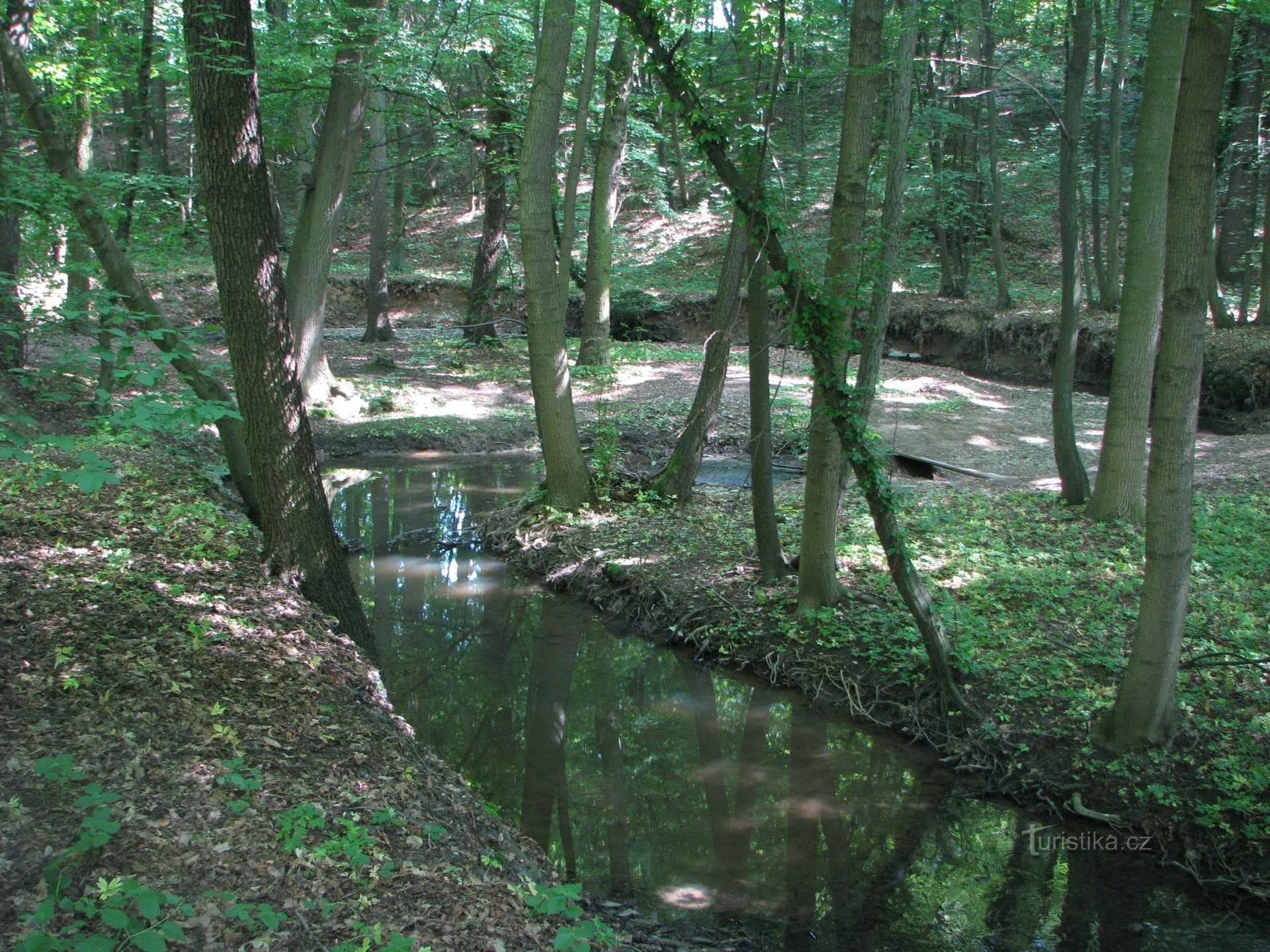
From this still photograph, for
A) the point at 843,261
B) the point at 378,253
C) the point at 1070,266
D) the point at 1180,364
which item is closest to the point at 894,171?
the point at 1070,266

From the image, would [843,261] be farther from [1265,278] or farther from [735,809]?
[1265,278]

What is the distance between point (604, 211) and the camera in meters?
18.0

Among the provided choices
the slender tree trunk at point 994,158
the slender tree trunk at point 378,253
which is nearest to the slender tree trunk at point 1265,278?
the slender tree trunk at point 994,158

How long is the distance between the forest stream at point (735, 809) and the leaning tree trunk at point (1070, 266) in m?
4.54

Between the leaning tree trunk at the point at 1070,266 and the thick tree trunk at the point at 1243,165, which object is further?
the thick tree trunk at the point at 1243,165

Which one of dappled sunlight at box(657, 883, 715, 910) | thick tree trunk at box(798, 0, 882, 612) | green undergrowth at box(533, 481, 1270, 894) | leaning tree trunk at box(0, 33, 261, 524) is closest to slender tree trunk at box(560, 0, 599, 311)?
green undergrowth at box(533, 481, 1270, 894)

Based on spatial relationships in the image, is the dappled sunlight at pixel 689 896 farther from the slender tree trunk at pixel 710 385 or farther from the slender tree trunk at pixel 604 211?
the slender tree trunk at pixel 604 211

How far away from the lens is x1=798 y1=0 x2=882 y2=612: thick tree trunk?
6.49 metres

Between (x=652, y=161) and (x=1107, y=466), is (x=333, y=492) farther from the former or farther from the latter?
(x=652, y=161)

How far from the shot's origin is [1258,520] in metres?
8.96

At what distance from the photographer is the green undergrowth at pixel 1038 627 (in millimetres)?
5469

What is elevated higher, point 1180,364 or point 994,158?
point 994,158

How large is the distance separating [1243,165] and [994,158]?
559 cm

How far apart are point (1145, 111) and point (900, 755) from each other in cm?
617
